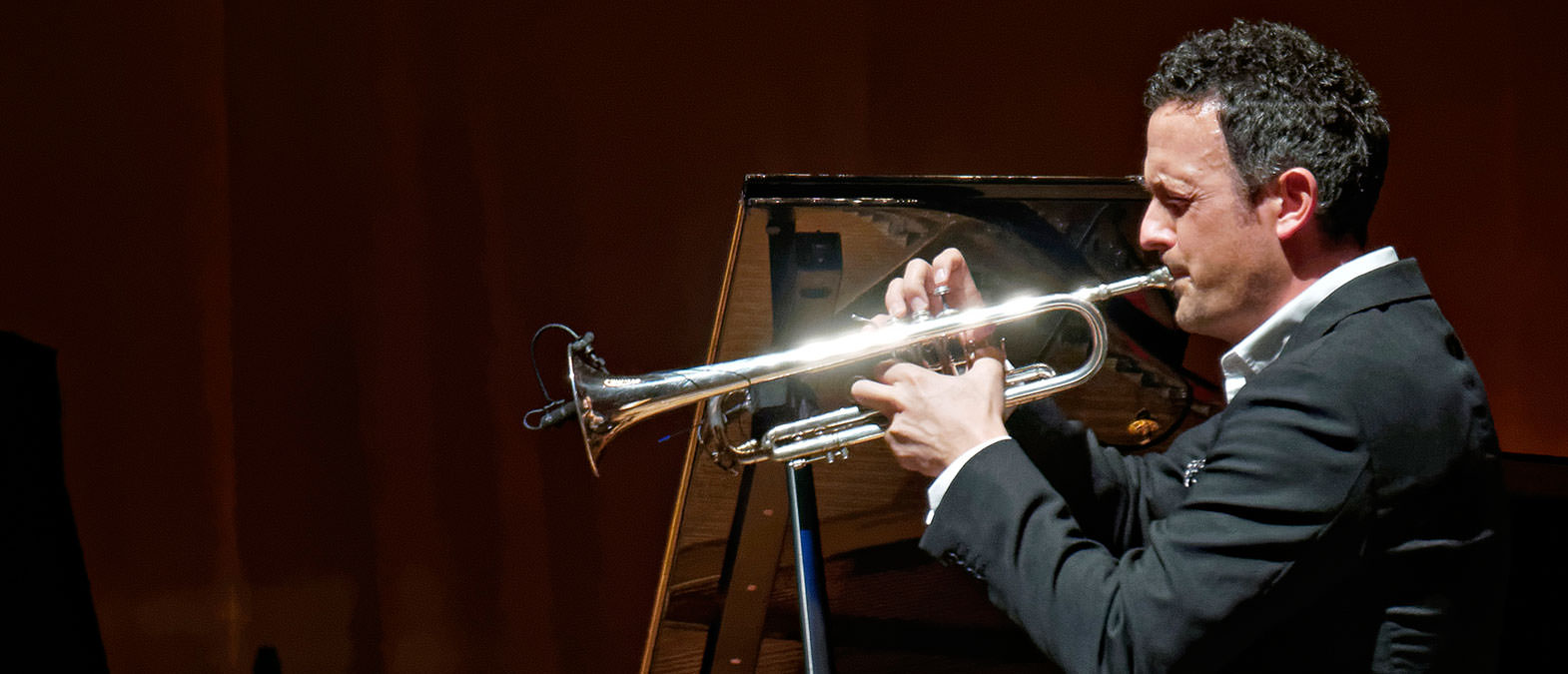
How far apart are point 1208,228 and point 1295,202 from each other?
0.34 feet

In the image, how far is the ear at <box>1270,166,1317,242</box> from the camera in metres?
1.23

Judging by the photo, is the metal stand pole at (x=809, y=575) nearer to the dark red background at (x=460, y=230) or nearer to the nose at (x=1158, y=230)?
the nose at (x=1158, y=230)

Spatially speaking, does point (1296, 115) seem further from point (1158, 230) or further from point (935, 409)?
point (935, 409)

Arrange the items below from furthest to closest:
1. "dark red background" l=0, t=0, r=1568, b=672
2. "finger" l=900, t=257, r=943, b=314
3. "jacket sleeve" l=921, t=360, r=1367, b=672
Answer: "dark red background" l=0, t=0, r=1568, b=672, "finger" l=900, t=257, r=943, b=314, "jacket sleeve" l=921, t=360, r=1367, b=672

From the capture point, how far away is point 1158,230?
4.45 ft

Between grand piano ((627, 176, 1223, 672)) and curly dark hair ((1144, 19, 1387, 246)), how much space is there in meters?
0.30

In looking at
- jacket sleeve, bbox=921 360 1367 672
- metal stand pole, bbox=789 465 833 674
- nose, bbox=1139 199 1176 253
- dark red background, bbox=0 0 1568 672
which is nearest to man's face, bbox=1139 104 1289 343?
nose, bbox=1139 199 1176 253

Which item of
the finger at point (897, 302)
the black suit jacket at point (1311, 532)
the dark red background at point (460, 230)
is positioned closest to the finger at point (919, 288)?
the finger at point (897, 302)

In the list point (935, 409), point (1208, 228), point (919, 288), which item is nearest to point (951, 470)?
point (935, 409)

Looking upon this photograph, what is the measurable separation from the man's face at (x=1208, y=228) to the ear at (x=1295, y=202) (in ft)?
0.05

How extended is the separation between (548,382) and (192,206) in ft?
3.28

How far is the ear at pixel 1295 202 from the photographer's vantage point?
1231mm

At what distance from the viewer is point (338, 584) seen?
2764mm

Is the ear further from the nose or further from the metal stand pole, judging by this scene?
the metal stand pole
